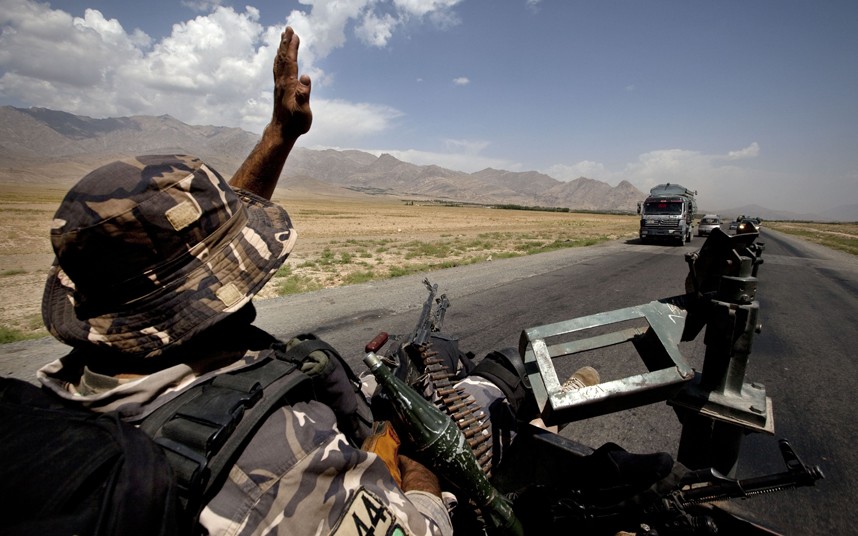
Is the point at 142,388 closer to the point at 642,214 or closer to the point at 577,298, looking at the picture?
the point at 577,298

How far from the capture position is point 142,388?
118 cm

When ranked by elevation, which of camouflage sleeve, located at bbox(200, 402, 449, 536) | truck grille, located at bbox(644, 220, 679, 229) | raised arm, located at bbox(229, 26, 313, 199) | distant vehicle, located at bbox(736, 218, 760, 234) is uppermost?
raised arm, located at bbox(229, 26, 313, 199)

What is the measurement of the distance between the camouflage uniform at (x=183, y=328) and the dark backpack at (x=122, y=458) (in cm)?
7

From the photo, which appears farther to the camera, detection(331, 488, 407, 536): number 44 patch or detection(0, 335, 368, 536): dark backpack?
detection(331, 488, 407, 536): number 44 patch

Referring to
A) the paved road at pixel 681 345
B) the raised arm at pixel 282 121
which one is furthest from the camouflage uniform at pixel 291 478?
the paved road at pixel 681 345

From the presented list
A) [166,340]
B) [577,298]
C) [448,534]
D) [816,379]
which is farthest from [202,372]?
[577,298]

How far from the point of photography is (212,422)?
1.05m

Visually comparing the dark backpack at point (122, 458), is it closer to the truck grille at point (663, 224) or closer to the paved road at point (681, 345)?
the paved road at point (681, 345)

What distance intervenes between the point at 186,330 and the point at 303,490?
580mm

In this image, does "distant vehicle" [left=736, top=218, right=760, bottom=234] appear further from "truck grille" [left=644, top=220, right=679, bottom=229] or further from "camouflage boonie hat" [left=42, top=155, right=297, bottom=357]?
"truck grille" [left=644, top=220, right=679, bottom=229]

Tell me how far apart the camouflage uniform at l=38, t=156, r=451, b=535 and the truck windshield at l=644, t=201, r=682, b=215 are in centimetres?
2457

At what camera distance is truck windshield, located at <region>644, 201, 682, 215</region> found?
21.9m

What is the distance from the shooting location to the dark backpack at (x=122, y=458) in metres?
0.77

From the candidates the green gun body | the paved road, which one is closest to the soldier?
the green gun body
